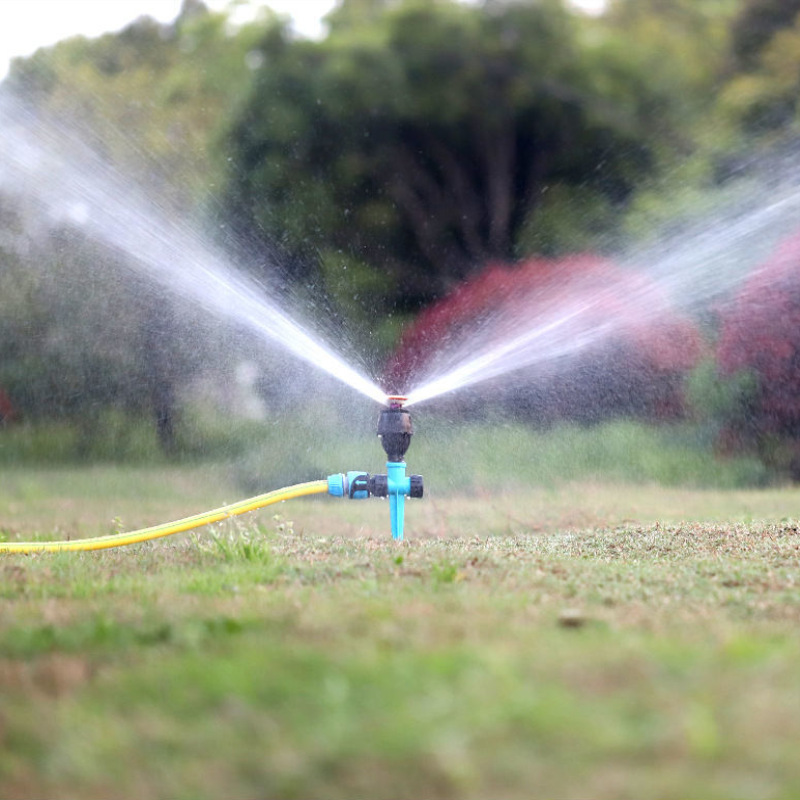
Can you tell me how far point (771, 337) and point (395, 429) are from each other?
5.15m

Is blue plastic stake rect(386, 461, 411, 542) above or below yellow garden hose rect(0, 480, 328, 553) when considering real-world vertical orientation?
above

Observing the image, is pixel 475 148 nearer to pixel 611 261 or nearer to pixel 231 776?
pixel 611 261

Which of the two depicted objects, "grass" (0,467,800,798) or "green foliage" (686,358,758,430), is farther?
"green foliage" (686,358,758,430)

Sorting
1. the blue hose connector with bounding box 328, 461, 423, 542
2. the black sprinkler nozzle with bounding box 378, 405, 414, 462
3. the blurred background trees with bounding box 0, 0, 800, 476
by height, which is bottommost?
the blue hose connector with bounding box 328, 461, 423, 542

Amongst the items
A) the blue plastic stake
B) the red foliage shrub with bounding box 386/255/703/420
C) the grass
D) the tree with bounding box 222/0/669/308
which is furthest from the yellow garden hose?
the tree with bounding box 222/0/669/308

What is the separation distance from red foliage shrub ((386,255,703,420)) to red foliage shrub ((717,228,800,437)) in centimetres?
34

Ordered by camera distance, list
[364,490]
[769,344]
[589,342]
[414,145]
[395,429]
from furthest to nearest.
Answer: [414,145], [589,342], [769,344], [364,490], [395,429]

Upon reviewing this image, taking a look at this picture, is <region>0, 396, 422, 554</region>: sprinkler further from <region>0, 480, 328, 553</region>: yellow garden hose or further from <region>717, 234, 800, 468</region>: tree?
<region>717, 234, 800, 468</region>: tree

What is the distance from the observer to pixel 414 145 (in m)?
11.6

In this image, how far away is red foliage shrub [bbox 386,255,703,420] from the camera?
10039mm

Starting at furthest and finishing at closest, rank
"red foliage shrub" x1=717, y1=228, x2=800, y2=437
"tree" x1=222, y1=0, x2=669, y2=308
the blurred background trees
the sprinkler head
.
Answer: "tree" x1=222, y1=0, x2=669, y2=308, the blurred background trees, "red foliage shrub" x1=717, y1=228, x2=800, y2=437, the sprinkler head

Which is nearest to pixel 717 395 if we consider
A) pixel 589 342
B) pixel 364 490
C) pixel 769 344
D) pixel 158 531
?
pixel 769 344

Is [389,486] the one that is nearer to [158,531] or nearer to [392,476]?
[392,476]

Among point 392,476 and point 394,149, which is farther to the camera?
point 394,149
